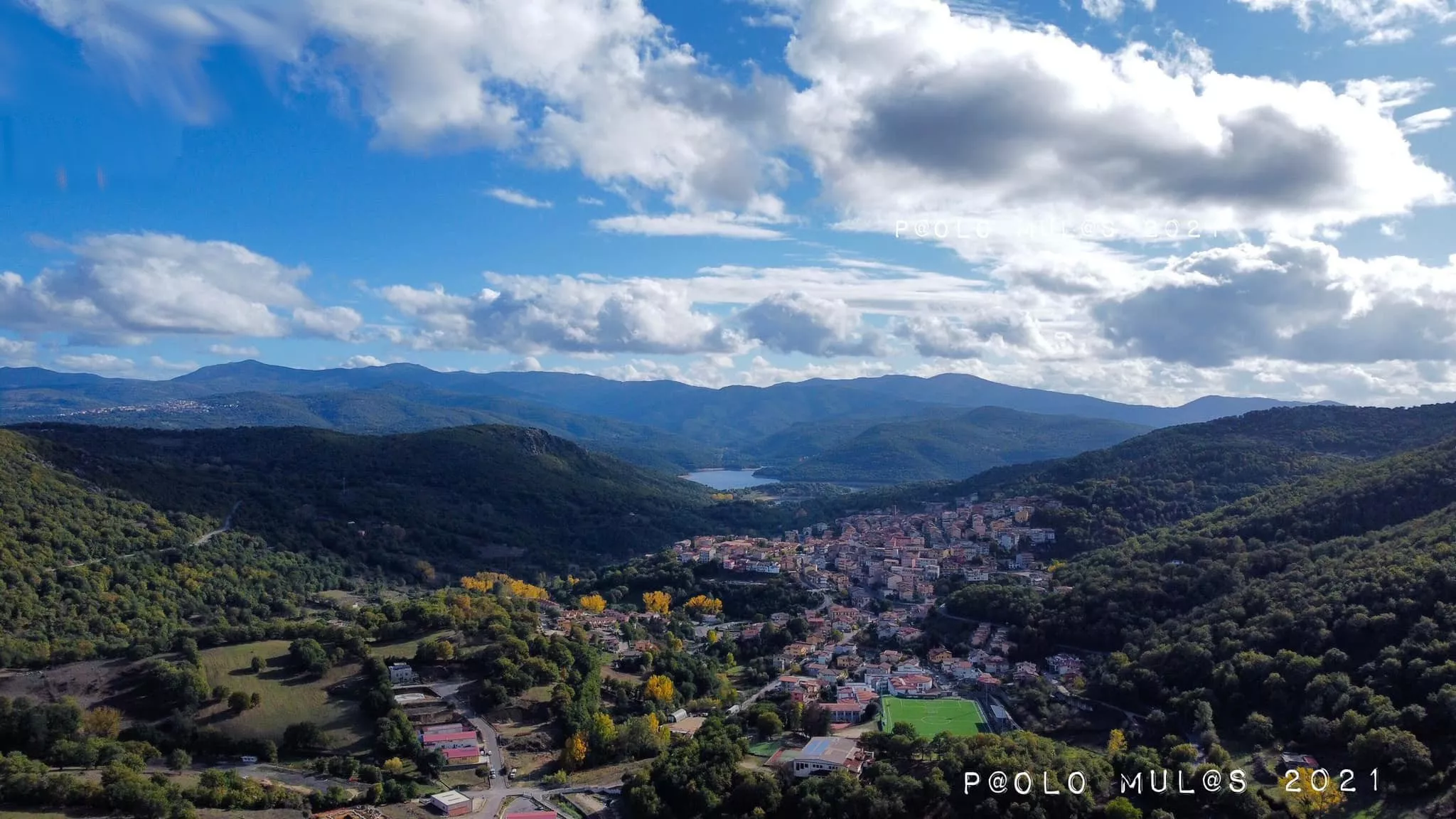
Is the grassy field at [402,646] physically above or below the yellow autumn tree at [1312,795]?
below

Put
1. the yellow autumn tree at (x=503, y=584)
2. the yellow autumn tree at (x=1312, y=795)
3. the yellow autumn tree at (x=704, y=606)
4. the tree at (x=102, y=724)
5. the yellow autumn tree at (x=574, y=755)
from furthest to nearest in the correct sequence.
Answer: the yellow autumn tree at (x=503, y=584)
the yellow autumn tree at (x=704, y=606)
the yellow autumn tree at (x=574, y=755)
the tree at (x=102, y=724)
the yellow autumn tree at (x=1312, y=795)

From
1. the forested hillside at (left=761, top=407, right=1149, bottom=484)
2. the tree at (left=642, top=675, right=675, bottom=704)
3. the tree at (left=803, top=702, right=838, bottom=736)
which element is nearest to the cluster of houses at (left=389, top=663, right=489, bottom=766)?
the tree at (left=642, top=675, right=675, bottom=704)

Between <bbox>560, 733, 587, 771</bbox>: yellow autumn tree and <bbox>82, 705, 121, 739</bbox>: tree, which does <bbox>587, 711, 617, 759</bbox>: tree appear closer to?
<bbox>560, 733, 587, 771</bbox>: yellow autumn tree

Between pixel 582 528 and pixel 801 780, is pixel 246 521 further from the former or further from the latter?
pixel 801 780

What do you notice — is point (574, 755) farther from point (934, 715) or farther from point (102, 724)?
point (102, 724)

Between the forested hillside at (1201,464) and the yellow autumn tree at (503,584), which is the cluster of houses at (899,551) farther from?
the yellow autumn tree at (503,584)

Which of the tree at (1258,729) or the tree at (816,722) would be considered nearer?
the tree at (1258,729)

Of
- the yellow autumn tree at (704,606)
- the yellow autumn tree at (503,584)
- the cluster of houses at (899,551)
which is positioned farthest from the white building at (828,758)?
the yellow autumn tree at (503,584)
